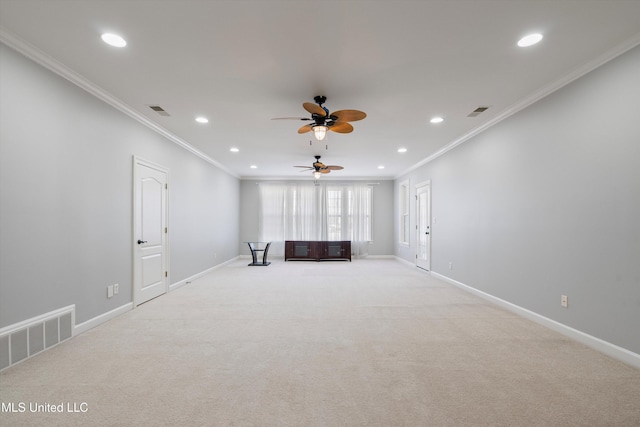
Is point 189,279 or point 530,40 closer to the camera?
point 530,40

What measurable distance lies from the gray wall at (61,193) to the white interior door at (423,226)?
5541mm

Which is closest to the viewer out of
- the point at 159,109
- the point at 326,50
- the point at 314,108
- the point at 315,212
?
the point at 326,50

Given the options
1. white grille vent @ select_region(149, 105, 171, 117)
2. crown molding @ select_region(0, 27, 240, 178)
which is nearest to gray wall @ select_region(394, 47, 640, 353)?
white grille vent @ select_region(149, 105, 171, 117)

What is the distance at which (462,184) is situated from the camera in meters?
5.40

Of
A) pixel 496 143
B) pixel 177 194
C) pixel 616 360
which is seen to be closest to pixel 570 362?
pixel 616 360

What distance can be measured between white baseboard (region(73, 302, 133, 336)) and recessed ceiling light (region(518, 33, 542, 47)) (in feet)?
16.1

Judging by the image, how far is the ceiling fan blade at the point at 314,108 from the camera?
3.02 m

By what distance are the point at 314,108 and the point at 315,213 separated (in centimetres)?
679

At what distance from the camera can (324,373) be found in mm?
2367

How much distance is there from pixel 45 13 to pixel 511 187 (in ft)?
16.2

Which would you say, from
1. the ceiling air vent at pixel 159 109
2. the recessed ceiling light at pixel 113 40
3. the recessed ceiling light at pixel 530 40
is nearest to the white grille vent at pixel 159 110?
the ceiling air vent at pixel 159 109

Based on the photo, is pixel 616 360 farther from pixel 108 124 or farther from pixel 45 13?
→ pixel 108 124

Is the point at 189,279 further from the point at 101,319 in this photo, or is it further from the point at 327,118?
the point at 327,118

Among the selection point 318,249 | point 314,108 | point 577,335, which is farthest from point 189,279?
point 577,335
